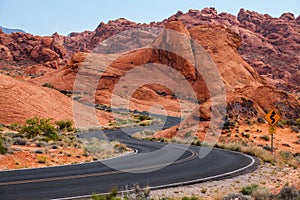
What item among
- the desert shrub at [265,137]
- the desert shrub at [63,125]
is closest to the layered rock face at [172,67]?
the desert shrub at [63,125]

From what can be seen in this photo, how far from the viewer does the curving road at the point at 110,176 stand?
10.4m

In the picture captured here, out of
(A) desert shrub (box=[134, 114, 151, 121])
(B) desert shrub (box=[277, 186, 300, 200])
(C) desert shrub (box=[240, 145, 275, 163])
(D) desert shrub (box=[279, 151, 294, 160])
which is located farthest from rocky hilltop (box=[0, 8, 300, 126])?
(B) desert shrub (box=[277, 186, 300, 200])

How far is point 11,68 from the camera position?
359 feet

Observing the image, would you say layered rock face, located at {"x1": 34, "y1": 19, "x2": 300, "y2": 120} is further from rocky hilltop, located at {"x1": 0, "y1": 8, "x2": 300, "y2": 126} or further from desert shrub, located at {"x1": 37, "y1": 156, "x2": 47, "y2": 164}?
desert shrub, located at {"x1": 37, "y1": 156, "x2": 47, "y2": 164}

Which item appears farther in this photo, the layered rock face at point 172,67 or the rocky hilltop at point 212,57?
the layered rock face at point 172,67

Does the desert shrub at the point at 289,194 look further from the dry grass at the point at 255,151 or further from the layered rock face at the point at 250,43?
the layered rock face at the point at 250,43

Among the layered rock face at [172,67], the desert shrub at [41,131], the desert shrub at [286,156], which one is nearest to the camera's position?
the desert shrub at [286,156]

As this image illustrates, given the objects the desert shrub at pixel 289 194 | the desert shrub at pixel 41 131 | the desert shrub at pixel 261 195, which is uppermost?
the desert shrub at pixel 289 194

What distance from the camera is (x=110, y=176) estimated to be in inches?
516

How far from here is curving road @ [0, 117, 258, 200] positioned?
10.4 m

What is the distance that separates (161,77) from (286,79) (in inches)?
2326

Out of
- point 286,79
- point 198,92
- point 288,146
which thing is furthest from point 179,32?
point 288,146

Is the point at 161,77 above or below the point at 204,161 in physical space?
above

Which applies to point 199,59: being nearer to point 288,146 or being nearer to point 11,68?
point 288,146
